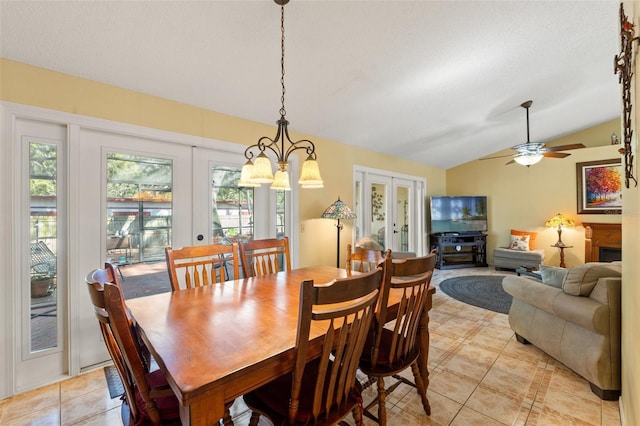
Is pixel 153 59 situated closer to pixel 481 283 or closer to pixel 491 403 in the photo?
pixel 491 403

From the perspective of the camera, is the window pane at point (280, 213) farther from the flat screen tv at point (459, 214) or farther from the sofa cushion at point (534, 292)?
the flat screen tv at point (459, 214)

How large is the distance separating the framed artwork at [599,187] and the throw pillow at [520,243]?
3.45ft

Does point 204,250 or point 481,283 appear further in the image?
point 481,283

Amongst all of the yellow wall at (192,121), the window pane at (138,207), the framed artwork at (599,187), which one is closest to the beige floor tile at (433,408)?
the yellow wall at (192,121)

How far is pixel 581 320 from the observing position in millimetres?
2014

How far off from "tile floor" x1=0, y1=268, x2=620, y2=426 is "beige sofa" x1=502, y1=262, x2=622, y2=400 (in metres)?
0.15

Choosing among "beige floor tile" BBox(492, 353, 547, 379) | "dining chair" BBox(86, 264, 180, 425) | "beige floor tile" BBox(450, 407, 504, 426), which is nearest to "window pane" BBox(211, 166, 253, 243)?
"dining chair" BBox(86, 264, 180, 425)

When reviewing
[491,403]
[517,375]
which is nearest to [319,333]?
[491,403]

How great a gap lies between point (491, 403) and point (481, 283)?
11.3 ft

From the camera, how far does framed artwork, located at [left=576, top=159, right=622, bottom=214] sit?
5.13 metres

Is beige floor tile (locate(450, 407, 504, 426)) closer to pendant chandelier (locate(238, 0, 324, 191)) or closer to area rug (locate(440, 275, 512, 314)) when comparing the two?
pendant chandelier (locate(238, 0, 324, 191))

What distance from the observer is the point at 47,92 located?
2055mm

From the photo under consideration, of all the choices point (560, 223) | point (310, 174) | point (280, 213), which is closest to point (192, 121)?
point (280, 213)

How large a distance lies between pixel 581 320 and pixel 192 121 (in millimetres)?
3646
